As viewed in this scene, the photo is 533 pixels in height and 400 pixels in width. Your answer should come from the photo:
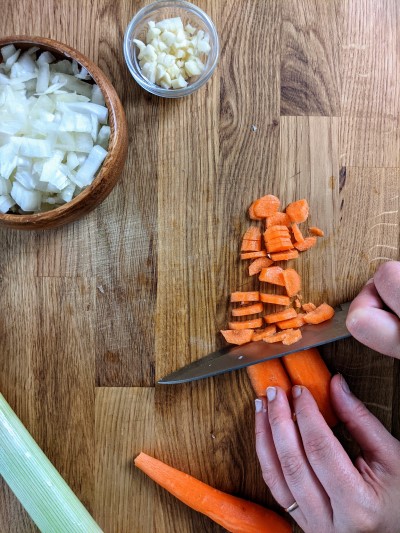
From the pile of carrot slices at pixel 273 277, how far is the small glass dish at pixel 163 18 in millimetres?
342

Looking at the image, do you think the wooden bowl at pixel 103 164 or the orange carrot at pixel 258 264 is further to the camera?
the orange carrot at pixel 258 264

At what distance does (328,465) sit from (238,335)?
15.0 inches

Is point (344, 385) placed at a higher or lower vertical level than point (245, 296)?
lower

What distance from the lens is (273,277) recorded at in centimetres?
146

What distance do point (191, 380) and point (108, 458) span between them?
0.30 metres

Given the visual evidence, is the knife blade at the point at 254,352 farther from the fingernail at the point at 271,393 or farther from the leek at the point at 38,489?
the leek at the point at 38,489

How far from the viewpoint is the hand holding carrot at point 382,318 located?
130cm

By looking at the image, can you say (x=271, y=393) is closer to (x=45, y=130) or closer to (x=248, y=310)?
(x=248, y=310)

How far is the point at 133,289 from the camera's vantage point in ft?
4.89

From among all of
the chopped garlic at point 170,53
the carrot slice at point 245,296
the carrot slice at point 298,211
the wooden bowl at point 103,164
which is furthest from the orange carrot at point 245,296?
the chopped garlic at point 170,53

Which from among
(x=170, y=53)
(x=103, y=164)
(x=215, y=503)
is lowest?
(x=215, y=503)

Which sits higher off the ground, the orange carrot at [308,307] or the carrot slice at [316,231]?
the carrot slice at [316,231]

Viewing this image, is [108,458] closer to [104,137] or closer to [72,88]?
[104,137]

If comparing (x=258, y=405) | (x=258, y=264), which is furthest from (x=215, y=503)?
(x=258, y=264)
